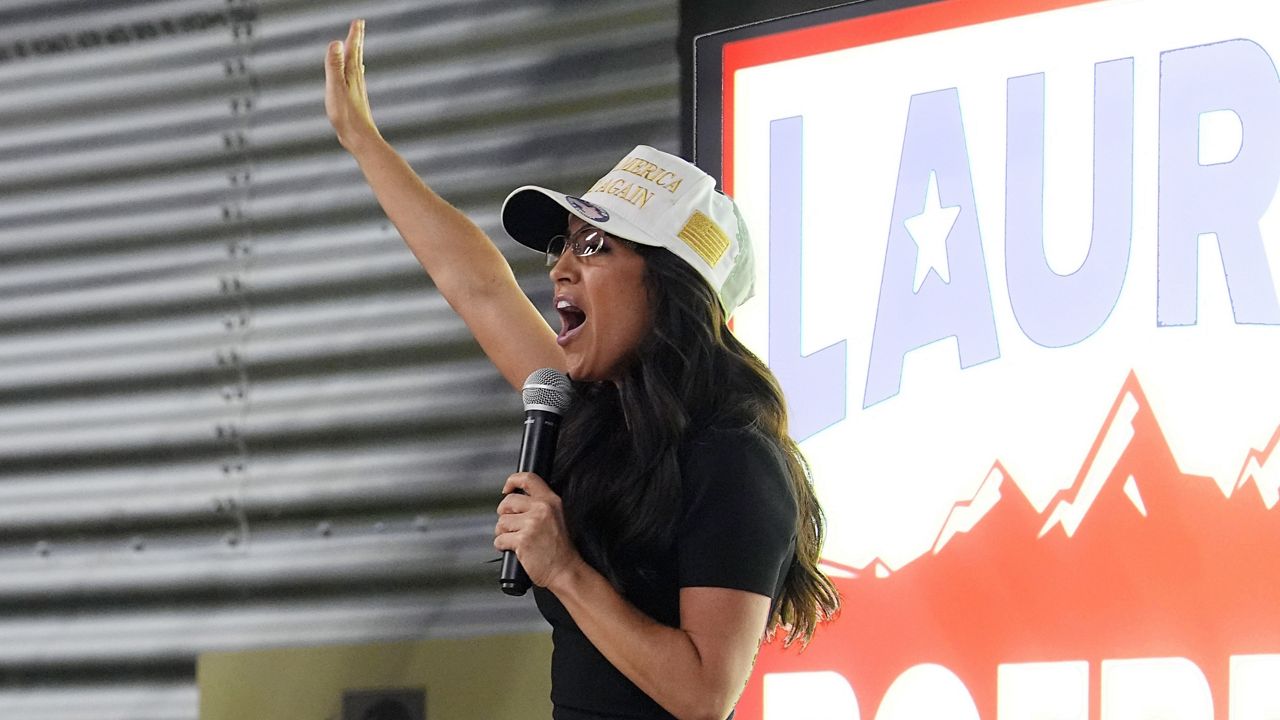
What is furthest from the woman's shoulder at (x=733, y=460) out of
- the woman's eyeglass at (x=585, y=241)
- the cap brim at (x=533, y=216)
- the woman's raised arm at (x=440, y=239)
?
the woman's raised arm at (x=440, y=239)

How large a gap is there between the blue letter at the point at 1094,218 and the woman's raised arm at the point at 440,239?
804 mm

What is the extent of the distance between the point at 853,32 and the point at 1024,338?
638 millimetres

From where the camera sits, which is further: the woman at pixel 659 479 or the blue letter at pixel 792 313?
the blue letter at pixel 792 313

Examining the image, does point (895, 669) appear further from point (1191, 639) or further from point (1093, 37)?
point (1093, 37)

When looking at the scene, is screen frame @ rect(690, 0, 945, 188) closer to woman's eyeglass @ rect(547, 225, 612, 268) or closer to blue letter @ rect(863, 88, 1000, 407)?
blue letter @ rect(863, 88, 1000, 407)

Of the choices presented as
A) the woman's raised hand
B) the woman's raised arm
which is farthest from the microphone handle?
the woman's raised hand

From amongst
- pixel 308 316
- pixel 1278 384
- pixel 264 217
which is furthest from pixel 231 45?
pixel 1278 384

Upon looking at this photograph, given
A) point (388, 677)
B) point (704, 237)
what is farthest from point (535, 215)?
point (388, 677)

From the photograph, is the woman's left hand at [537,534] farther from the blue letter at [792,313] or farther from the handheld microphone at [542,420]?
the blue letter at [792,313]

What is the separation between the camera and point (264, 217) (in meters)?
3.62

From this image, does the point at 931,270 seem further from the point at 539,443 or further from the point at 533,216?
the point at 539,443

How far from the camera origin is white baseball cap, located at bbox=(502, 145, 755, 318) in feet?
5.89

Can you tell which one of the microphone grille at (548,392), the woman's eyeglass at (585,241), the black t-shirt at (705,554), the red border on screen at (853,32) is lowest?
the black t-shirt at (705,554)

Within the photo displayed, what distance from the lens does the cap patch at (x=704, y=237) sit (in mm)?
1808
